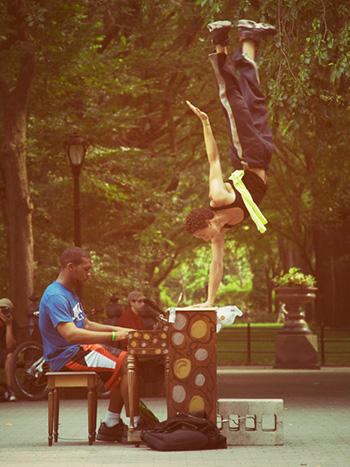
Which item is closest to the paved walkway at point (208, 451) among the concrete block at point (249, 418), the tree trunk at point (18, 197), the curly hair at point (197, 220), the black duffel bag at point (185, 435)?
the black duffel bag at point (185, 435)

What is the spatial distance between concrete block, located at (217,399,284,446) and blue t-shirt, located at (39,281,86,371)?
164 centimetres

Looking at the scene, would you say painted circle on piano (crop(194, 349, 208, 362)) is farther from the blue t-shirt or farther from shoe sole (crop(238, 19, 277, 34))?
shoe sole (crop(238, 19, 277, 34))

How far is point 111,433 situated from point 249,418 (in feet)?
4.81

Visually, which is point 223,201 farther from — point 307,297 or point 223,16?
point 307,297

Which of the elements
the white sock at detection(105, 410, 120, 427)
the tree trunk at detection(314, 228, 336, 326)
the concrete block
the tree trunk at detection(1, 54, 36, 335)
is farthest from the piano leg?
the tree trunk at detection(314, 228, 336, 326)

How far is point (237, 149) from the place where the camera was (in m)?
9.84

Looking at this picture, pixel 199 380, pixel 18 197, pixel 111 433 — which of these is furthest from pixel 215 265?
pixel 18 197

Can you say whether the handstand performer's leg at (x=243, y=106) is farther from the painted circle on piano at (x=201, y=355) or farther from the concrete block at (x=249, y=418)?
the concrete block at (x=249, y=418)

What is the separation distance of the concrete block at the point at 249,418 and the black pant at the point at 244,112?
239 centimetres

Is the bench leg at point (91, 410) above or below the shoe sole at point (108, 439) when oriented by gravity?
above

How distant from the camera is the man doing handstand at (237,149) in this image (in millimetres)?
9648

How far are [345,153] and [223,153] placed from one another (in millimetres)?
14056

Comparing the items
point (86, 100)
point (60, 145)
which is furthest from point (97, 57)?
point (60, 145)

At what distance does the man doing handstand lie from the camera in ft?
31.7
